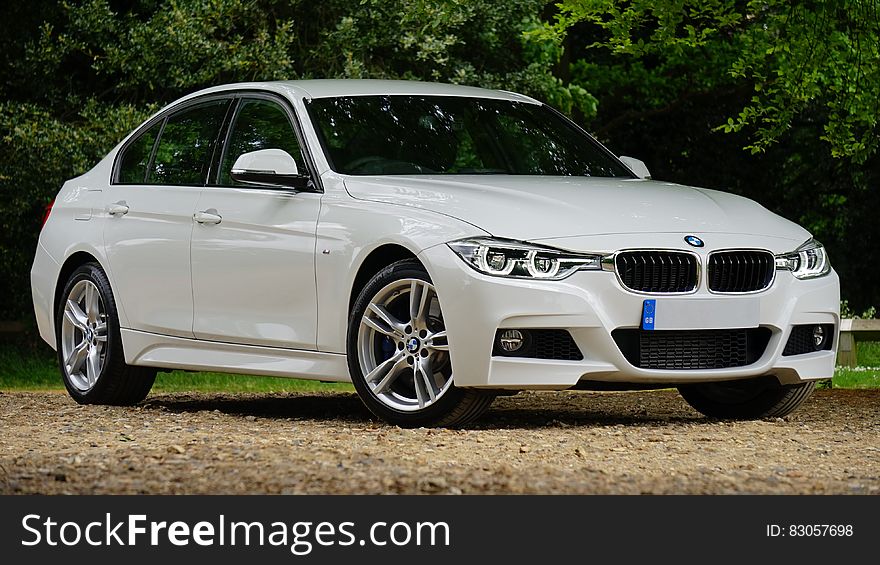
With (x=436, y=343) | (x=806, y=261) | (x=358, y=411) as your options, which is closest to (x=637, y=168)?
(x=806, y=261)

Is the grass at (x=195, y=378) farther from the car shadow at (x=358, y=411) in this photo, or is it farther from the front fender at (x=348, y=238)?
the front fender at (x=348, y=238)

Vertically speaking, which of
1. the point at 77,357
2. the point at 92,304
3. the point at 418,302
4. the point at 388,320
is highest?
the point at 418,302

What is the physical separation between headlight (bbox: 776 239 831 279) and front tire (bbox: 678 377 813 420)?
0.63 m

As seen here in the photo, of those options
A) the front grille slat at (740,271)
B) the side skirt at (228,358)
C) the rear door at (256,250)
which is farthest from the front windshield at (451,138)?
the front grille slat at (740,271)

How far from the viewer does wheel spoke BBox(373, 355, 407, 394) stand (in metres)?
7.68

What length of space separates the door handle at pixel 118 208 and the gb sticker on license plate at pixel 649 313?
142 inches

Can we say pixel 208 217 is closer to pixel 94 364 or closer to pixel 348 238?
pixel 348 238

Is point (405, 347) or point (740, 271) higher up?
point (740, 271)

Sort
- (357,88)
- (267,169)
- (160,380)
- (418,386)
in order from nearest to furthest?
(418,386) → (267,169) → (357,88) → (160,380)

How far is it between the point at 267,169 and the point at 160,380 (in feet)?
32.2

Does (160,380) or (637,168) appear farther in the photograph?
(160,380)

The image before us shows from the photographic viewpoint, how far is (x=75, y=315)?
10.1 m
